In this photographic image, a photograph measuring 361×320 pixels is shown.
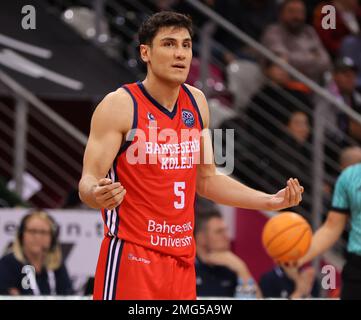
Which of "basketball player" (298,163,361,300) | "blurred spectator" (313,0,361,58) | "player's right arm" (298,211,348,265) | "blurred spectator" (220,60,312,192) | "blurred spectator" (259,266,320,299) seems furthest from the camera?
"blurred spectator" (313,0,361,58)

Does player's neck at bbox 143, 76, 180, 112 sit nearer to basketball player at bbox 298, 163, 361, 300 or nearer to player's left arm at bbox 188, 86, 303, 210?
player's left arm at bbox 188, 86, 303, 210

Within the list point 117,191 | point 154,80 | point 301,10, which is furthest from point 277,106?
point 117,191

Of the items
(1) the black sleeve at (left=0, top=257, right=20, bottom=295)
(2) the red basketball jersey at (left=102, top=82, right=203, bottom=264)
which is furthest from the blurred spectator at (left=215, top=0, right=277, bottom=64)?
(2) the red basketball jersey at (left=102, top=82, right=203, bottom=264)

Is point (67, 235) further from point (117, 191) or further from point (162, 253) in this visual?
point (117, 191)

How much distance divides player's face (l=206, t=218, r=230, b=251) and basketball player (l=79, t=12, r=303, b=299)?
2963 millimetres

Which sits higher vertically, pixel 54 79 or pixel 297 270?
pixel 54 79

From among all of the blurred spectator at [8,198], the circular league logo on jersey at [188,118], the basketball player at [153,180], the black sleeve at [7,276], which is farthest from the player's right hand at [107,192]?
the blurred spectator at [8,198]

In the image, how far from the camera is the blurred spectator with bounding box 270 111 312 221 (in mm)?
9486

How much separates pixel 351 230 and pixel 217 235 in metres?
1.84

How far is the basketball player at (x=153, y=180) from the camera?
18.3ft

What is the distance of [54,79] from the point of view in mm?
9828

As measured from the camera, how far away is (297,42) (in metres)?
10.5

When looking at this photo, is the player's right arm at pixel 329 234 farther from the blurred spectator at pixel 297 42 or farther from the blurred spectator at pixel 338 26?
the blurred spectator at pixel 338 26
